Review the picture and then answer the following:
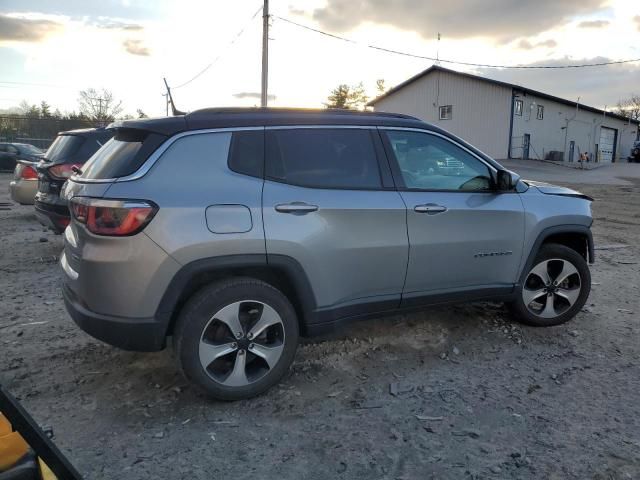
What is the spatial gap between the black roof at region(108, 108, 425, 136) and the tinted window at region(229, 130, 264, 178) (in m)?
0.08

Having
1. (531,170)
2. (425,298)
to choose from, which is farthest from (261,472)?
(531,170)

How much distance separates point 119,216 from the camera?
9.43 ft

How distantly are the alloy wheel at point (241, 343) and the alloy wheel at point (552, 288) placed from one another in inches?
93.5

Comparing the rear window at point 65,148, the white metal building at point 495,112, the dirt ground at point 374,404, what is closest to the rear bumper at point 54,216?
the rear window at point 65,148

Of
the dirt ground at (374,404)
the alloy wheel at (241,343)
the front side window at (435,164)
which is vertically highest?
the front side window at (435,164)

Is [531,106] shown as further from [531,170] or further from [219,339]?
[219,339]

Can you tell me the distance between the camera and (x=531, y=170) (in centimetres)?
2992

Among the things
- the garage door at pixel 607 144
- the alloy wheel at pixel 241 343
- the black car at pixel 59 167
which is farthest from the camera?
the garage door at pixel 607 144

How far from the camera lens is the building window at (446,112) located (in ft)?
125

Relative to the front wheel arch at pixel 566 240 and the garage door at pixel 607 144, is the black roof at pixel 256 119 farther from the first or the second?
the garage door at pixel 607 144

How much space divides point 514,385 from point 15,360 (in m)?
3.65

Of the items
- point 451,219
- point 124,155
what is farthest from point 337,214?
point 124,155

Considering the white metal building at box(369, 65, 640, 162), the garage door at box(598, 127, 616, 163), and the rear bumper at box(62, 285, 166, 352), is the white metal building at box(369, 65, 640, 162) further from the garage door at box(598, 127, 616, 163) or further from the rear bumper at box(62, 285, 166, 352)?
the rear bumper at box(62, 285, 166, 352)

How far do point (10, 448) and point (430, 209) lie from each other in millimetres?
2902
